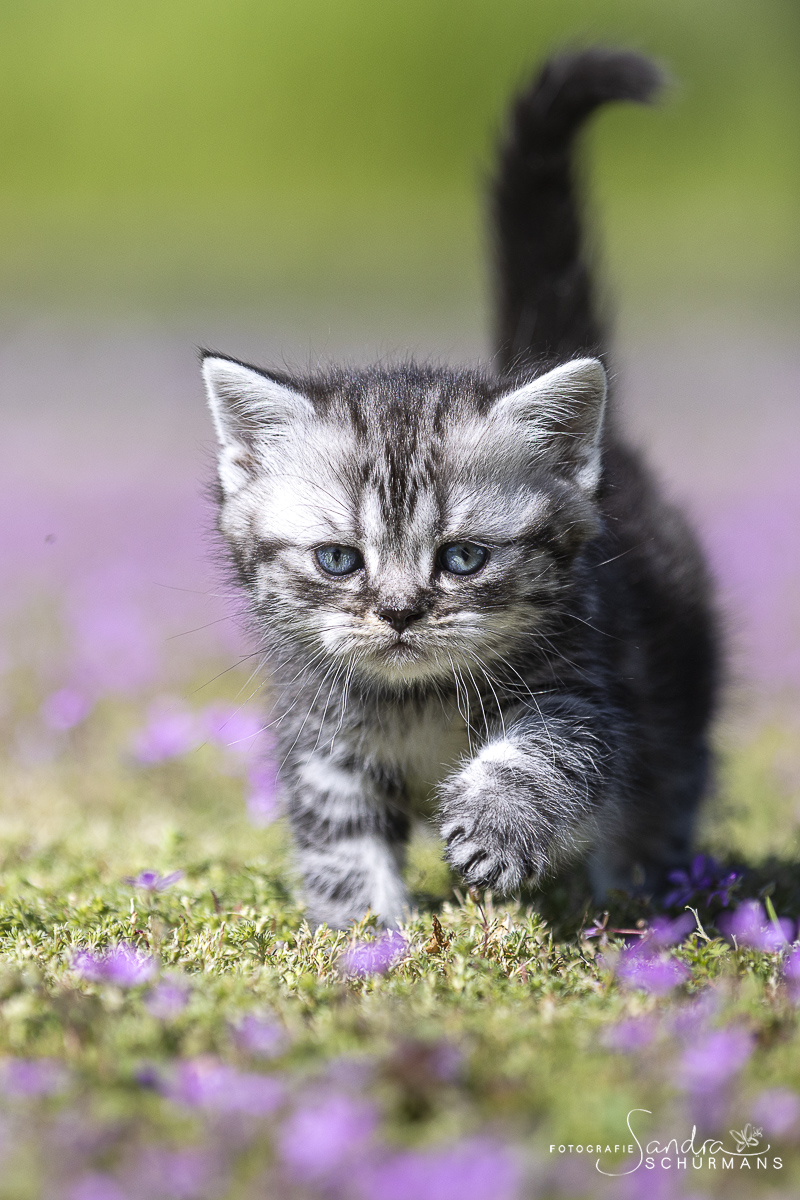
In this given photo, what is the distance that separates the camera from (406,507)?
7.73ft

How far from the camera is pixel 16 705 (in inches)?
→ 175

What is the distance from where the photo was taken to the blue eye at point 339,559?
239 cm

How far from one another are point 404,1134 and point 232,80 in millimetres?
17061

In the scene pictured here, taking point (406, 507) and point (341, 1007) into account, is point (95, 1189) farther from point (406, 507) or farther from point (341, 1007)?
point (406, 507)

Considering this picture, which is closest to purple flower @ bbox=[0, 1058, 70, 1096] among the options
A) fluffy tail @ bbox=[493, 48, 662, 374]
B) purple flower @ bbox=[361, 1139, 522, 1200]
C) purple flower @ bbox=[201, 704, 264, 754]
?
purple flower @ bbox=[361, 1139, 522, 1200]

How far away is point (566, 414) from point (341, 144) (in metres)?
15.9

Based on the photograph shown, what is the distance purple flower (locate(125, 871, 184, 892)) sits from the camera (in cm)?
239

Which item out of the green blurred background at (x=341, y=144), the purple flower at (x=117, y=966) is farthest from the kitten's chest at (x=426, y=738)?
the green blurred background at (x=341, y=144)

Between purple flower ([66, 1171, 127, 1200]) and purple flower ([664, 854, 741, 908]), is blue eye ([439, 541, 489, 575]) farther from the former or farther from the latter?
purple flower ([66, 1171, 127, 1200])

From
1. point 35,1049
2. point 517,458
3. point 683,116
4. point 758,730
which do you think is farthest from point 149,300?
point 35,1049

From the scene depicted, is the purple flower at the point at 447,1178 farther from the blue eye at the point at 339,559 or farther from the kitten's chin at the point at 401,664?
→ the blue eye at the point at 339,559

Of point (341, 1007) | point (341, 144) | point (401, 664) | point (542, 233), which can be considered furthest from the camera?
point (341, 144)

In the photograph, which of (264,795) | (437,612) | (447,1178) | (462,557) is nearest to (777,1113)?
(447,1178)

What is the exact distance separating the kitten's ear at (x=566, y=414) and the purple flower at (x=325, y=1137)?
1531mm
